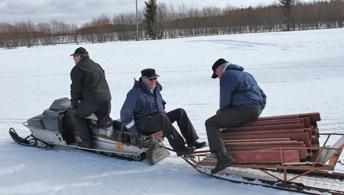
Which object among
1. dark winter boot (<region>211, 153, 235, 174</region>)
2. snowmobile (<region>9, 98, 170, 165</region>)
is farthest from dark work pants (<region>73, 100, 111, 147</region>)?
dark winter boot (<region>211, 153, 235, 174</region>)

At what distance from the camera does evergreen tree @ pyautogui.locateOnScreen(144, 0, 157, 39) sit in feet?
157

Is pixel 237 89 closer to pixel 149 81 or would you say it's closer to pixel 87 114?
pixel 149 81

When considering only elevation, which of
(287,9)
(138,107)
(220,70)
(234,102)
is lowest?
(138,107)

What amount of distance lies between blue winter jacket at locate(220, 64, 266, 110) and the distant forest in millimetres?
41120

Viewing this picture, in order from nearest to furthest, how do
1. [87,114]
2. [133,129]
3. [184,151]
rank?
[184,151] → [133,129] → [87,114]

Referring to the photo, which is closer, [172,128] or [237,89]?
[237,89]

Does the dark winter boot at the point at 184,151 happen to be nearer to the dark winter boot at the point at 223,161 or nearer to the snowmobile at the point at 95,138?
the snowmobile at the point at 95,138

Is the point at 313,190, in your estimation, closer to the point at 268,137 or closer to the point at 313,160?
the point at 313,160

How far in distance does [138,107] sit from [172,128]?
1.93ft

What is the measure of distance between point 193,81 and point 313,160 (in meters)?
10.8

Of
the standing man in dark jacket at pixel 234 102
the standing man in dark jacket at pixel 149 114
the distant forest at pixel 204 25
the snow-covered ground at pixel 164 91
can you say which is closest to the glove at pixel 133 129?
the standing man in dark jacket at pixel 149 114

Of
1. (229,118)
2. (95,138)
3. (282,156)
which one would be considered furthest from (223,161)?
(95,138)

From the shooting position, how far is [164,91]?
13.9 m

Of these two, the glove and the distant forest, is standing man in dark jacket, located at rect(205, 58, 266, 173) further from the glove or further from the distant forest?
the distant forest
